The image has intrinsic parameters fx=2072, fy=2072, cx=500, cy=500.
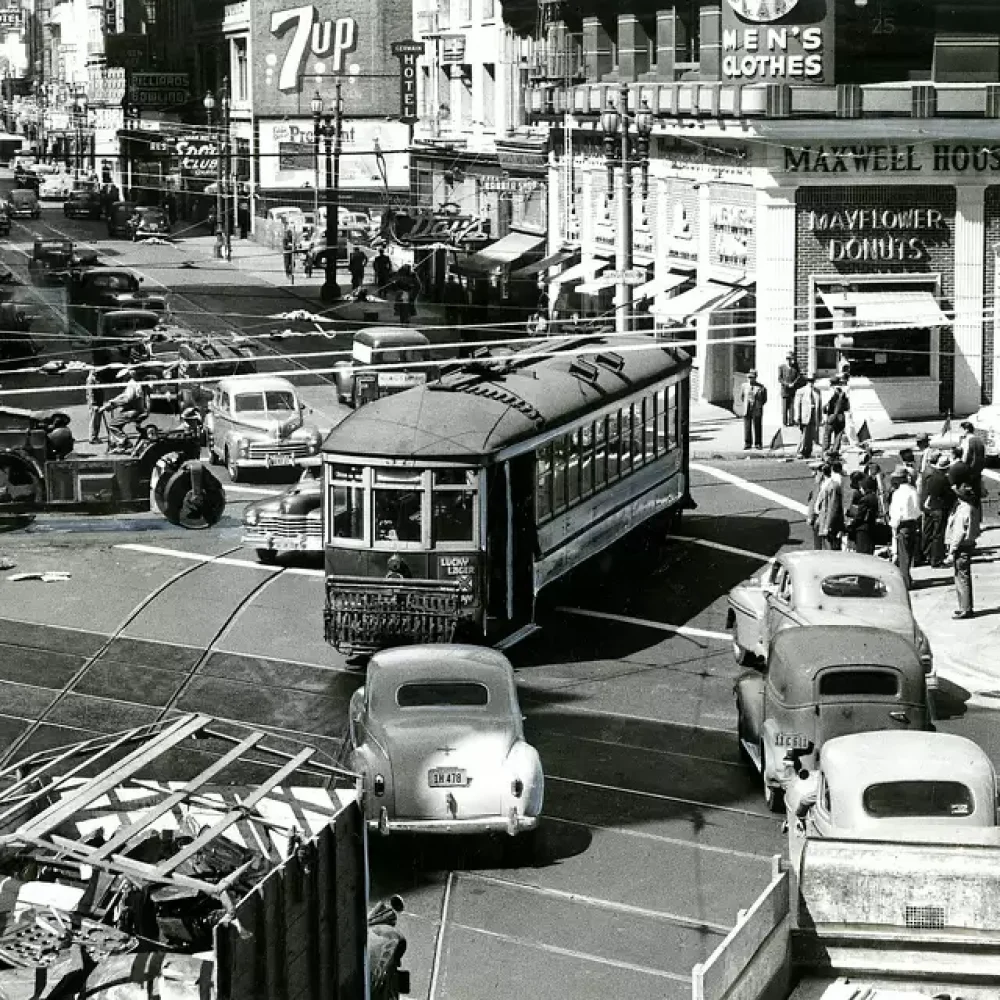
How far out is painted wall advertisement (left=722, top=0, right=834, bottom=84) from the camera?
1594 inches

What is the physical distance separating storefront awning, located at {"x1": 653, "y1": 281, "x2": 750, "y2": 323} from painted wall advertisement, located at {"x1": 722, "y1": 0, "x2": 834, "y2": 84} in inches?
176

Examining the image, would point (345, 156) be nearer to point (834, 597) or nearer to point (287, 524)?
point (287, 524)

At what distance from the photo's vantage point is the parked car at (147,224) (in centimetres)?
8744

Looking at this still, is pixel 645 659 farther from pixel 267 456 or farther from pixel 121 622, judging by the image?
pixel 267 456

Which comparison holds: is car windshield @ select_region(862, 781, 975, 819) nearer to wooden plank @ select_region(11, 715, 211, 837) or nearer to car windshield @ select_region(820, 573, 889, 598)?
wooden plank @ select_region(11, 715, 211, 837)

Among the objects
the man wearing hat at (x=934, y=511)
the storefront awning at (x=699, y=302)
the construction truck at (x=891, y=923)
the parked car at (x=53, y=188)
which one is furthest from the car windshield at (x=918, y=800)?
the parked car at (x=53, y=188)

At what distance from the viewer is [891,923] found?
12570mm

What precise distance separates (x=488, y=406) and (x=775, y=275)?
1868 centimetres

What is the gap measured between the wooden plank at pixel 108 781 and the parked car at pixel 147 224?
252 ft

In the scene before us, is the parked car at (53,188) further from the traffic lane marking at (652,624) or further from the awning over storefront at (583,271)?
the traffic lane marking at (652,624)

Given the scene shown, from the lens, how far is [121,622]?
24922mm

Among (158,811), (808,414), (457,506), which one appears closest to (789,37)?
(808,414)

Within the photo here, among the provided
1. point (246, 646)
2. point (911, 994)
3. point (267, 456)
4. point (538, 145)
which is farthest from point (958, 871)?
point (538, 145)

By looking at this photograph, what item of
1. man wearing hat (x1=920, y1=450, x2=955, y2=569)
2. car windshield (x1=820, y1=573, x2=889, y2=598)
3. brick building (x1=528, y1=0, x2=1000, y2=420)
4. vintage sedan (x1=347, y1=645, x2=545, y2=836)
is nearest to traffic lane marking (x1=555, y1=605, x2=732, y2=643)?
car windshield (x1=820, y1=573, x2=889, y2=598)
